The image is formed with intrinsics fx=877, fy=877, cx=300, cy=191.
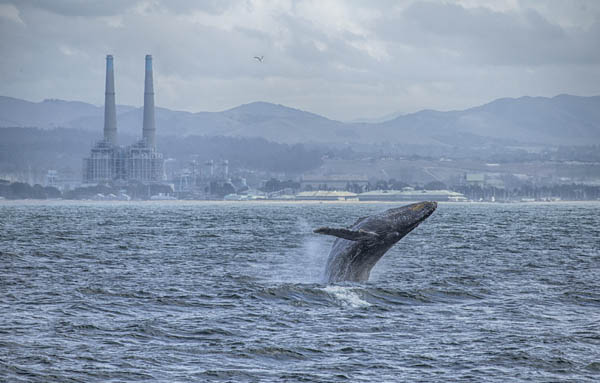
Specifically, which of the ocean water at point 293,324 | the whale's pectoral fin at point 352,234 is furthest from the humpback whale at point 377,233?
the ocean water at point 293,324

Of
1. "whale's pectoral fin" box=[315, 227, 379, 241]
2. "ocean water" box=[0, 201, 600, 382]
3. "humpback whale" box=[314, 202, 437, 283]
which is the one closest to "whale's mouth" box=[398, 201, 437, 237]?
"humpback whale" box=[314, 202, 437, 283]

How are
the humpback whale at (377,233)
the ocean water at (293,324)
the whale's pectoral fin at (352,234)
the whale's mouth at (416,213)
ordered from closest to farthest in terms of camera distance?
the ocean water at (293,324), the whale's pectoral fin at (352,234), the humpback whale at (377,233), the whale's mouth at (416,213)

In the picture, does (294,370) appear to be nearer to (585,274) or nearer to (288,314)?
(288,314)

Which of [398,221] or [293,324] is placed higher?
[398,221]

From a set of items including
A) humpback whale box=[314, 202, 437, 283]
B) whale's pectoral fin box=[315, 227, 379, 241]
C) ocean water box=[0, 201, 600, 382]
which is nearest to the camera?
ocean water box=[0, 201, 600, 382]

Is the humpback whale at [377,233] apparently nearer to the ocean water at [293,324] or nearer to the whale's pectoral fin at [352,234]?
the whale's pectoral fin at [352,234]

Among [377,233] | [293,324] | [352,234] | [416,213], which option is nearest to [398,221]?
[416,213]

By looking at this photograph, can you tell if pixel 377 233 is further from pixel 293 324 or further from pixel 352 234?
pixel 293 324

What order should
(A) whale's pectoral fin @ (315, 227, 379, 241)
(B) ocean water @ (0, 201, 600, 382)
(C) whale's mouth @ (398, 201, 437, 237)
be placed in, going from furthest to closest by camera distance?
(C) whale's mouth @ (398, 201, 437, 237), (A) whale's pectoral fin @ (315, 227, 379, 241), (B) ocean water @ (0, 201, 600, 382)

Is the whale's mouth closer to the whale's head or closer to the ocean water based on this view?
the whale's head
